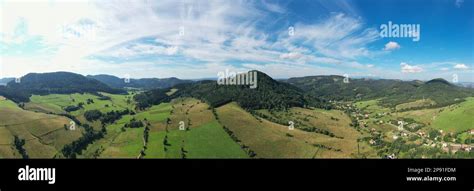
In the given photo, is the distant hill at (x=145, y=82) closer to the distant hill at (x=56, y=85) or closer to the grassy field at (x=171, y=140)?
the distant hill at (x=56, y=85)

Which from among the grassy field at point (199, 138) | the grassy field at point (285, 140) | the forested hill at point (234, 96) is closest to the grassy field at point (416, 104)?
the forested hill at point (234, 96)

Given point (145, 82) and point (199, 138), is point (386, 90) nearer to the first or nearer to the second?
point (145, 82)

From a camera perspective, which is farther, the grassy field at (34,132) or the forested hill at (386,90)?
the forested hill at (386,90)

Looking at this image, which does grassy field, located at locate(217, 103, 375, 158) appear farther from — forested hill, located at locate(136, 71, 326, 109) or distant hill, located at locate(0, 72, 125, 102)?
distant hill, located at locate(0, 72, 125, 102)

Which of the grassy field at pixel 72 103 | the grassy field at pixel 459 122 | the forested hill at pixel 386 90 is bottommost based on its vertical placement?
the grassy field at pixel 459 122

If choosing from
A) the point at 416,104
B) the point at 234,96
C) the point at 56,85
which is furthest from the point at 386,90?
the point at 56,85

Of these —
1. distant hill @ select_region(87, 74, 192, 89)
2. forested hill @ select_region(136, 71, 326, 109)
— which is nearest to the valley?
forested hill @ select_region(136, 71, 326, 109)
